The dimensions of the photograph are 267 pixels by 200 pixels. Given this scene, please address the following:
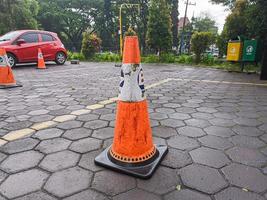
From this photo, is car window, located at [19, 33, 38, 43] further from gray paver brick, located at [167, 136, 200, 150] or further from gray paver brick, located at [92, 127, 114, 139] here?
gray paver brick, located at [167, 136, 200, 150]

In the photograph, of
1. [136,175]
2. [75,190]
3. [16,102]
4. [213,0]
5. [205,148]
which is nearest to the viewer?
[75,190]

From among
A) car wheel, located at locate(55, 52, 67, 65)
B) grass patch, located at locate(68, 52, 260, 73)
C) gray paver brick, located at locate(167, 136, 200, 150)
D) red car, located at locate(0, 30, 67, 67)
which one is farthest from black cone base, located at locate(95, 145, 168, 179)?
car wheel, located at locate(55, 52, 67, 65)

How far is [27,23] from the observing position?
A: 20.9m

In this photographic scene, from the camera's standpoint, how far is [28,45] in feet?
34.5

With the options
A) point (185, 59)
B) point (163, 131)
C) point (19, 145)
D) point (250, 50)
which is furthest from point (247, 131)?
point (185, 59)

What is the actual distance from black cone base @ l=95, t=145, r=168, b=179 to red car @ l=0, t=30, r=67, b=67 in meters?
9.23

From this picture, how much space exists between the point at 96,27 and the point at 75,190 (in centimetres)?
4645

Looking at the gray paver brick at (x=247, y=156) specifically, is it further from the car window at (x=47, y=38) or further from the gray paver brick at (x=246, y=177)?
the car window at (x=47, y=38)

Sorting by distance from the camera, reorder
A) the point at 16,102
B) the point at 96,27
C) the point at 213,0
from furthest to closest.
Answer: the point at 96,27 < the point at 213,0 < the point at 16,102

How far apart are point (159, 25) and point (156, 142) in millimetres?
13980

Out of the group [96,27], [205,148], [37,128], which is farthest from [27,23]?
[96,27]

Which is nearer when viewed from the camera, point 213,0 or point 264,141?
point 264,141

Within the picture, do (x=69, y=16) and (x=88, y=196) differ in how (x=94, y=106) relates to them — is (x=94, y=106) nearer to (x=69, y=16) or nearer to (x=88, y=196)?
(x=88, y=196)

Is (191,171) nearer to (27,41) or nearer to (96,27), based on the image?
(27,41)
